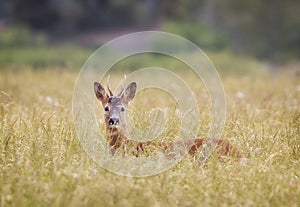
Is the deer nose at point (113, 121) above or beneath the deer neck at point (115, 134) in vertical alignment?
above

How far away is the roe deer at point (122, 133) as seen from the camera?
5602mm

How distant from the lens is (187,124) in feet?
21.3

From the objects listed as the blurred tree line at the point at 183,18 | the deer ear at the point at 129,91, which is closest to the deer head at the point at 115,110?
the deer ear at the point at 129,91

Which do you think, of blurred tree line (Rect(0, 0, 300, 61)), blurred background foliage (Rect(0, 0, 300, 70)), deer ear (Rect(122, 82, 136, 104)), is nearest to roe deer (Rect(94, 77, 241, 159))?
deer ear (Rect(122, 82, 136, 104))

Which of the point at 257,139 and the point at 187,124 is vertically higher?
the point at 187,124

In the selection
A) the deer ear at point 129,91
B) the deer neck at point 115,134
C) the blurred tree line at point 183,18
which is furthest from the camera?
the blurred tree line at point 183,18

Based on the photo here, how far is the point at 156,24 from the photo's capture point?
81.5ft

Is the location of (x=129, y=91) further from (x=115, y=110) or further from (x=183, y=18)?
(x=183, y=18)

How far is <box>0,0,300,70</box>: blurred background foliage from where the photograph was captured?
70.0 ft

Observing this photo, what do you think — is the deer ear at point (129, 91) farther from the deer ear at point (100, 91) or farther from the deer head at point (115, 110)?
the deer ear at point (100, 91)

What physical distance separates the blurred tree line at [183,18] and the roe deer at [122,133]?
1530cm

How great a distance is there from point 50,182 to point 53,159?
45 cm

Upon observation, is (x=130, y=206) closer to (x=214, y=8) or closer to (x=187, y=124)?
(x=187, y=124)

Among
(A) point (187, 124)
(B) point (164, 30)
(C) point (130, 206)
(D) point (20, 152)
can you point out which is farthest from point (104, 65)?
(C) point (130, 206)
